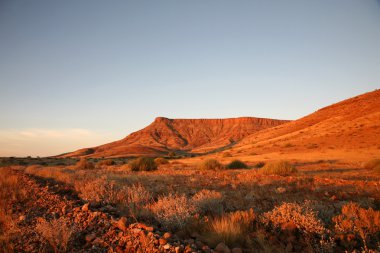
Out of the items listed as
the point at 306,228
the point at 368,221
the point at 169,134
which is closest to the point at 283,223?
the point at 306,228

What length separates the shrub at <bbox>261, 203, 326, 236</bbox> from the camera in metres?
4.38

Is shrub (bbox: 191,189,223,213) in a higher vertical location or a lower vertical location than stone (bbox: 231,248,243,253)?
higher

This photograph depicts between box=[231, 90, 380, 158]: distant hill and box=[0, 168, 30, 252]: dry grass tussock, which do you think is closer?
box=[0, 168, 30, 252]: dry grass tussock

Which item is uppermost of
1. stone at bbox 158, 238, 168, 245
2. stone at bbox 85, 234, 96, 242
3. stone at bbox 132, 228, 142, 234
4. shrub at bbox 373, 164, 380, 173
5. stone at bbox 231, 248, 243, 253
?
stone at bbox 132, 228, 142, 234

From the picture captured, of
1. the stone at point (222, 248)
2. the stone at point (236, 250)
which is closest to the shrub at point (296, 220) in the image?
the stone at point (236, 250)

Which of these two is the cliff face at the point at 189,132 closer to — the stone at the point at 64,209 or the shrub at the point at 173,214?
the stone at the point at 64,209

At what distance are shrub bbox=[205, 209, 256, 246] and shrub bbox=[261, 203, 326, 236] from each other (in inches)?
14.8

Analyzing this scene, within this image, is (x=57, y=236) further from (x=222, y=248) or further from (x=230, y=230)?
(x=230, y=230)

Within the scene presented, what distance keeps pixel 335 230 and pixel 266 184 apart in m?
5.14

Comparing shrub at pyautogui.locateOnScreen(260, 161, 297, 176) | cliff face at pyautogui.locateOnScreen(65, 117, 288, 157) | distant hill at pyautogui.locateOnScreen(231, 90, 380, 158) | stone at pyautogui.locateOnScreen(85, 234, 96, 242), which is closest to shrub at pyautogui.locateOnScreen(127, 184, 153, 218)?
stone at pyautogui.locateOnScreen(85, 234, 96, 242)

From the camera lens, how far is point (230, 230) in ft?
14.5

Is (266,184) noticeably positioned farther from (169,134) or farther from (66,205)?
(169,134)

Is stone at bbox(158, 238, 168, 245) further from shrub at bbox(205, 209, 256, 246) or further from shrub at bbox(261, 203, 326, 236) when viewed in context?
shrub at bbox(261, 203, 326, 236)

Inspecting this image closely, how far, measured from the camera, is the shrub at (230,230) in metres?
4.27
